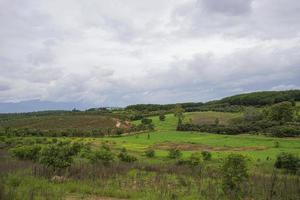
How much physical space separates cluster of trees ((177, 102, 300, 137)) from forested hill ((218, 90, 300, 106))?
37.1m

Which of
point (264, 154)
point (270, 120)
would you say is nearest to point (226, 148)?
point (264, 154)

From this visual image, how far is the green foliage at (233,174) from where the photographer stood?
20906 millimetres

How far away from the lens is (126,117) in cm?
12462

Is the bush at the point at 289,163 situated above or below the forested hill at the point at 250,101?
below

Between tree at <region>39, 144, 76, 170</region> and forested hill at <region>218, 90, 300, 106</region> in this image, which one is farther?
forested hill at <region>218, 90, 300, 106</region>

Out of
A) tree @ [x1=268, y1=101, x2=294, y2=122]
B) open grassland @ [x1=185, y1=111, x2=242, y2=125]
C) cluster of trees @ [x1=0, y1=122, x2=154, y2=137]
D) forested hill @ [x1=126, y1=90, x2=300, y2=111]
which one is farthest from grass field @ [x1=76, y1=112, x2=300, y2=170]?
forested hill @ [x1=126, y1=90, x2=300, y2=111]

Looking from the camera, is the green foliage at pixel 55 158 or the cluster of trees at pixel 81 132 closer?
the green foliage at pixel 55 158

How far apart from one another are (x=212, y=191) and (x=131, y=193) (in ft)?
17.2

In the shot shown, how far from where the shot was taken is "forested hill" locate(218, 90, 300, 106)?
138 meters

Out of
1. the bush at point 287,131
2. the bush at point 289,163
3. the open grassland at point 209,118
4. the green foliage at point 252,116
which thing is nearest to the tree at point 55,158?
the bush at point 289,163

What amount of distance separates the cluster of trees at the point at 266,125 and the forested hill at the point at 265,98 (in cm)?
3714

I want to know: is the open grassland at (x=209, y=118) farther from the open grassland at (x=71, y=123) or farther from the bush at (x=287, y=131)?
the bush at (x=287, y=131)

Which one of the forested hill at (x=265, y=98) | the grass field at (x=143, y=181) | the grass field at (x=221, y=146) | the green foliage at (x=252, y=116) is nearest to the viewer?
the grass field at (x=143, y=181)

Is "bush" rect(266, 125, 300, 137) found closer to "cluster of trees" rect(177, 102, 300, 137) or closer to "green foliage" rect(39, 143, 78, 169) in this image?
"cluster of trees" rect(177, 102, 300, 137)
